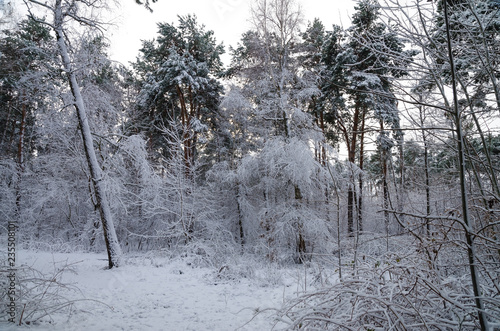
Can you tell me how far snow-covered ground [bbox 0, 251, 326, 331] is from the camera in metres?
3.37

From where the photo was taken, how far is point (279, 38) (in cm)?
880

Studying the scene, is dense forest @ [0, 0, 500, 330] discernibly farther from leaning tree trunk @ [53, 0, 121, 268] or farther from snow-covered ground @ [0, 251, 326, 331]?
snow-covered ground @ [0, 251, 326, 331]

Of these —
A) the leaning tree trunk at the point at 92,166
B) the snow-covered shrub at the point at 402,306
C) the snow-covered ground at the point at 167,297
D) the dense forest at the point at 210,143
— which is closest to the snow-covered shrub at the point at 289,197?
the dense forest at the point at 210,143

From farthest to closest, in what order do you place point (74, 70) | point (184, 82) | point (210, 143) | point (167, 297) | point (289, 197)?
1. point (210, 143)
2. point (184, 82)
3. point (289, 197)
4. point (74, 70)
5. point (167, 297)

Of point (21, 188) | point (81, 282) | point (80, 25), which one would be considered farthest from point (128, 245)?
point (80, 25)

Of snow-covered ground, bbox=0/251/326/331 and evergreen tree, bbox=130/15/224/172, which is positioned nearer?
snow-covered ground, bbox=0/251/326/331

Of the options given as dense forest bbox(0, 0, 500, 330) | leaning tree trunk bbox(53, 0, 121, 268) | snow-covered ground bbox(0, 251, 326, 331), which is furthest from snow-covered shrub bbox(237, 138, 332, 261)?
→ leaning tree trunk bbox(53, 0, 121, 268)

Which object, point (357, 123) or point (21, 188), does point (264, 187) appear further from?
point (21, 188)

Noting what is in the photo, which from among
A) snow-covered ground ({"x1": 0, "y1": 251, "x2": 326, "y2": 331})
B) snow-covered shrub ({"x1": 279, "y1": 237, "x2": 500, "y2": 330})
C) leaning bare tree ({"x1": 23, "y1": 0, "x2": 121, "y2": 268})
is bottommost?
snow-covered ground ({"x1": 0, "y1": 251, "x2": 326, "y2": 331})

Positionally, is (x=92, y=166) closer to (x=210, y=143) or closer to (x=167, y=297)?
(x=167, y=297)

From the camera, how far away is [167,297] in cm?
457

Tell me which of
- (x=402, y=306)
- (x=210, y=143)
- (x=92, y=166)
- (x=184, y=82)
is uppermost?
(x=184, y=82)

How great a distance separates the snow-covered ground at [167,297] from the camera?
3.37m

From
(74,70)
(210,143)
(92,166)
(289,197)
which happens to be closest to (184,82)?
(210,143)
